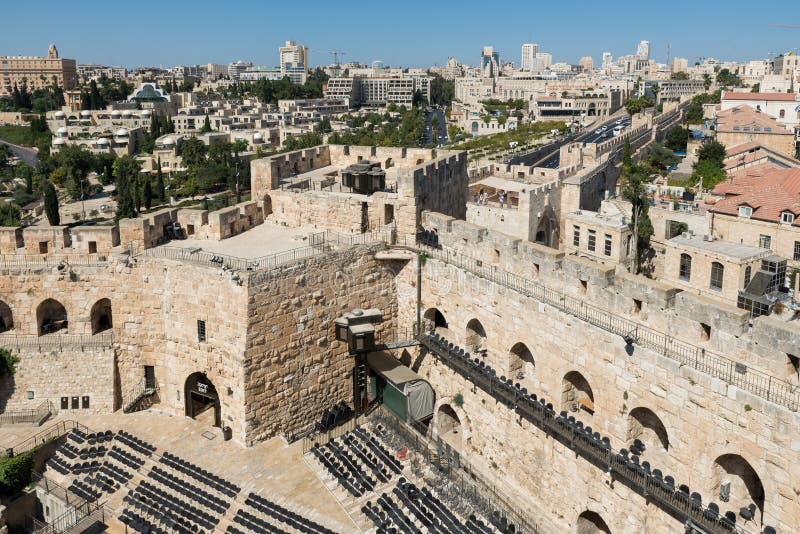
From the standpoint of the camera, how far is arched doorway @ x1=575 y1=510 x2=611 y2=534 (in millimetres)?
15453

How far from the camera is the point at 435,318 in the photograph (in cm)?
2058

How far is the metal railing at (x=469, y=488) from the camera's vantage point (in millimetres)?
16516

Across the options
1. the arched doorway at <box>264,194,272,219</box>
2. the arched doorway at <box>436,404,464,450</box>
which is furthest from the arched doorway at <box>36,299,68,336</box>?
the arched doorway at <box>436,404,464,450</box>

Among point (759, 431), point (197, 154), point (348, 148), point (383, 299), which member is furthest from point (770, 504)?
point (197, 154)

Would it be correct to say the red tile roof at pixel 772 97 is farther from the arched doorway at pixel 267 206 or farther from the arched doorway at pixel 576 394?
the arched doorway at pixel 576 394

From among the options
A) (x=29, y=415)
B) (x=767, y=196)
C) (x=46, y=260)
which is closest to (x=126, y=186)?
(x=46, y=260)

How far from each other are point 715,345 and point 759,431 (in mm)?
1830

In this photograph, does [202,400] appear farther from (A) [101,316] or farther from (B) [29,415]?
(B) [29,415]

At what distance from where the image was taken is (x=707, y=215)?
3350 cm

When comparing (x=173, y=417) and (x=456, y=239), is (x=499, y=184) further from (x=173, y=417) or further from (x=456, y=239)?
(x=173, y=417)

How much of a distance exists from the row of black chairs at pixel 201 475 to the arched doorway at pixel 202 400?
5.03 ft

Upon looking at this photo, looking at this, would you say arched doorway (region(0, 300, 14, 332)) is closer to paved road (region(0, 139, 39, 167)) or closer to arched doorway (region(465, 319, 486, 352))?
arched doorway (region(465, 319, 486, 352))

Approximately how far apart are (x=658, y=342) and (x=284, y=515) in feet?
30.1

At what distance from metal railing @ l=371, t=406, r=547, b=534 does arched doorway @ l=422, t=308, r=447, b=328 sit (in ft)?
9.77
